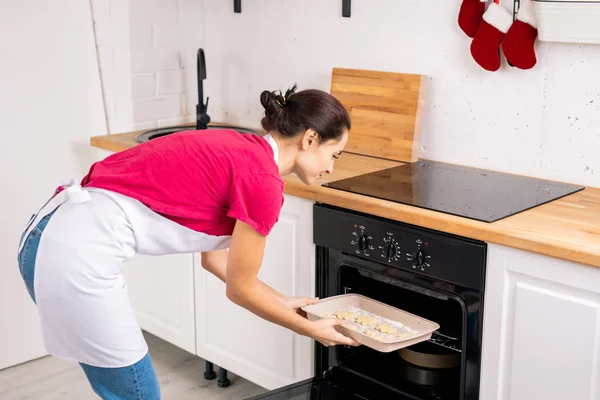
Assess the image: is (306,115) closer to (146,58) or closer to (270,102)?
(270,102)

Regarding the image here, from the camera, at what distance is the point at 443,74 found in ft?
8.45

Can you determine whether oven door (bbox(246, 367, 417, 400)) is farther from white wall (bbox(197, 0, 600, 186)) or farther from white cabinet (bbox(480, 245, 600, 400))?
white wall (bbox(197, 0, 600, 186))

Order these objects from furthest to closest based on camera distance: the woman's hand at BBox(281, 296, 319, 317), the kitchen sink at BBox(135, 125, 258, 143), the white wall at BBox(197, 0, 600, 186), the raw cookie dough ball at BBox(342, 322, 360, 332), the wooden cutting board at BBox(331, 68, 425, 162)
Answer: the kitchen sink at BBox(135, 125, 258, 143)
the wooden cutting board at BBox(331, 68, 425, 162)
the white wall at BBox(197, 0, 600, 186)
the woman's hand at BBox(281, 296, 319, 317)
the raw cookie dough ball at BBox(342, 322, 360, 332)

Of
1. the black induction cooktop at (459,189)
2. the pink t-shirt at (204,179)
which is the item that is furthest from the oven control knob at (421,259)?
the pink t-shirt at (204,179)

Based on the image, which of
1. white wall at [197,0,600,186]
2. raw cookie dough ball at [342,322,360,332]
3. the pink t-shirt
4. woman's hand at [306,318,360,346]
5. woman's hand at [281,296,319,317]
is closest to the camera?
the pink t-shirt

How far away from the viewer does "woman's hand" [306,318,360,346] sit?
6.14ft

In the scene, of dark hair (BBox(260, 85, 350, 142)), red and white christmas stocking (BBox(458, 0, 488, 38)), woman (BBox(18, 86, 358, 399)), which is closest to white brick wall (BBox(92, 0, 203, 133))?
red and white christmas stocking (BBox(458, 0, 488, 38))

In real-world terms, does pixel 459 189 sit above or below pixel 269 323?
above

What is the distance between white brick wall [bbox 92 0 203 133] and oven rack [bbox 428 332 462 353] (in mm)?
1563

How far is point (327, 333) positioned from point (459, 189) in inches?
25.8

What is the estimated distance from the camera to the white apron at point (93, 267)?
1716 millimetres

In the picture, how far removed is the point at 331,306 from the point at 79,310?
2.28 ft

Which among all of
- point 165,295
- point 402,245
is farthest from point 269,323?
point 402,245

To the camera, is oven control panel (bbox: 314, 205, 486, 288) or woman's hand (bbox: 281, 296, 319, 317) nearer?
oven control panel (bbox: 314, 205, 486, 288)
